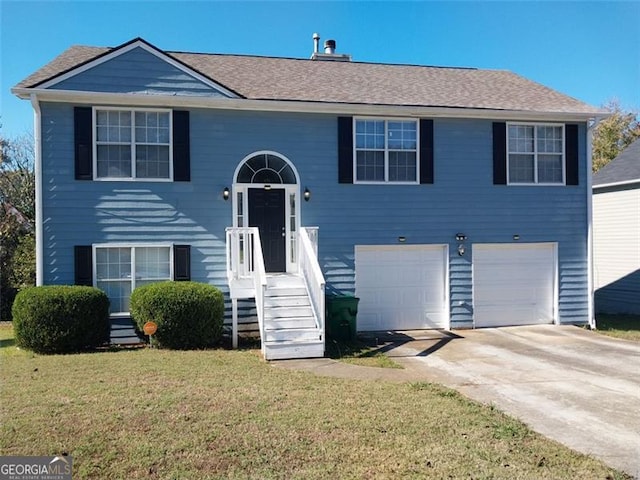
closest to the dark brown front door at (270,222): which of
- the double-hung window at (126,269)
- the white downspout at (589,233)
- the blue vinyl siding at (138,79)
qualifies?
the double-hung window at (126,269)

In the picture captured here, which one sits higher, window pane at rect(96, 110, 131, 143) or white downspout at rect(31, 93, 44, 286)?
window pane at rect(96, 110, 131, 143)

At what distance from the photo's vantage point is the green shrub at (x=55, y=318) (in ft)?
29.0

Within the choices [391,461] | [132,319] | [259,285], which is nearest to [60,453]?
[391,461]

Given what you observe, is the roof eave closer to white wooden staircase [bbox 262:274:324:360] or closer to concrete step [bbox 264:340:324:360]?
white wooden staircase [bbox 262:274:324:360]

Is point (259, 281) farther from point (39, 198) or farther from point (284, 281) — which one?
point (39, 198)

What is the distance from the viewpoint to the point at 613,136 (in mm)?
30234

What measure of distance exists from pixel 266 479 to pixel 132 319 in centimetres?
697

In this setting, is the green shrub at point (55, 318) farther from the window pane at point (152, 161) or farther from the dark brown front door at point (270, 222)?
the dark brown front door at point (270, 222)

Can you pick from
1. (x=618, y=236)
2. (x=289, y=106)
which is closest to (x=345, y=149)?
(x=289, y=106)

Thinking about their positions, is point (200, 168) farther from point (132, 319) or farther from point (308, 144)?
point (132, 319)

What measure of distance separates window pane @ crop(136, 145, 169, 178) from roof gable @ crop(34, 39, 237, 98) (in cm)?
110

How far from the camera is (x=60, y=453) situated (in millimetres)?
4277

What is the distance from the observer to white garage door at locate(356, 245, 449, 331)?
11.6 m

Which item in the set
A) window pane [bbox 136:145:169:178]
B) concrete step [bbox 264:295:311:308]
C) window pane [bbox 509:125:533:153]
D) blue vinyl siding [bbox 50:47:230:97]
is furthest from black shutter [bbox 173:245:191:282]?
window pane [bbox 509:125:533:153]
